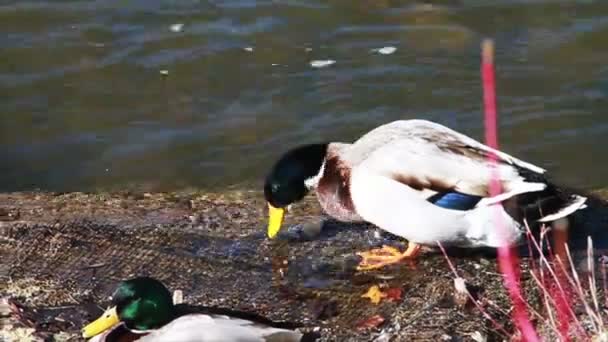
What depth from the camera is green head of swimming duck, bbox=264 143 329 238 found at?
5055 millimetres

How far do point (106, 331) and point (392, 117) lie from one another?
11.8ft

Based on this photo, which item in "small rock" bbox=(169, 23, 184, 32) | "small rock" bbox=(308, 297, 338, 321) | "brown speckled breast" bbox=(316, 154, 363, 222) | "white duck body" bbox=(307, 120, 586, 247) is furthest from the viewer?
"small rock" bbox=(169, 23, 184, 32)

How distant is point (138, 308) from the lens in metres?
3.99

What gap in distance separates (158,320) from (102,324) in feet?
0.66

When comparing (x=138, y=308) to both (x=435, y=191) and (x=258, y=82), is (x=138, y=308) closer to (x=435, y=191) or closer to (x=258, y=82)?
(x=435, y=191)

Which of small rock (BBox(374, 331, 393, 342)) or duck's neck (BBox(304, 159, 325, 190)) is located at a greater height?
duck's neck (BBox(304, 159, 325, 190))

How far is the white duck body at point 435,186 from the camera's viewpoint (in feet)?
14.9

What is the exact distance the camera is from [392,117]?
7.32 meters

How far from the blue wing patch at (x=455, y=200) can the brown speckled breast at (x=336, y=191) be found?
0.43 metres

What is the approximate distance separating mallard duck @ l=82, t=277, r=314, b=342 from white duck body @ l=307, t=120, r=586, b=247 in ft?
3.10

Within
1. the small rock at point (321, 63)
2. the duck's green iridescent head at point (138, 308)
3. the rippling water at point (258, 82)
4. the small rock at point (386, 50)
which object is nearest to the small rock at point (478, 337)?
the duck's green iridescent head at point (138, 308)

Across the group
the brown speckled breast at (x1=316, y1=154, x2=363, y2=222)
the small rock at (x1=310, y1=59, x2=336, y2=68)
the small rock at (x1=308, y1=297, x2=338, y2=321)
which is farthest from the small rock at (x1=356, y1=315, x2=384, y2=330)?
the small rock at (x1=310, y1=59, x2=336, y2=68)

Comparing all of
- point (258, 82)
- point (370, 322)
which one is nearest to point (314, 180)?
point (370, 322)

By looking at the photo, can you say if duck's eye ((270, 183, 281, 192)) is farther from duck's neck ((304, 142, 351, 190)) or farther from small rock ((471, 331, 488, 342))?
small rock ((471, 331, 488, 342))
